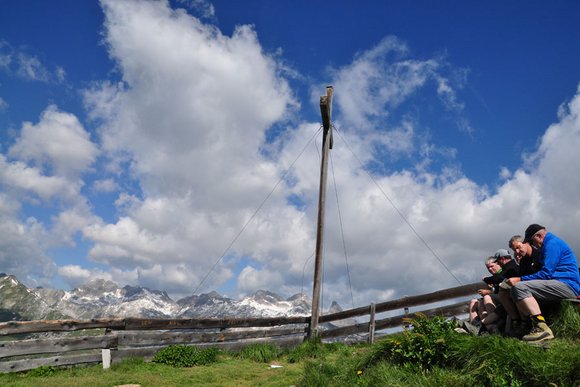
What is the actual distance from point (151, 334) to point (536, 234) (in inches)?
377

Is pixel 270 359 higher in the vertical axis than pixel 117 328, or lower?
lower

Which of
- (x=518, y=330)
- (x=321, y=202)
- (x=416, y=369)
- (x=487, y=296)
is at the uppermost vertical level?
(x=321, y=202)

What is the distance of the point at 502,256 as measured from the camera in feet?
25.4

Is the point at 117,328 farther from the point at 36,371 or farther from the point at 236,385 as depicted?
the point at 236,385

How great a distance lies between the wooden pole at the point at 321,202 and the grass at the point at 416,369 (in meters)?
4.29

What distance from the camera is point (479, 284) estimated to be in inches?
370

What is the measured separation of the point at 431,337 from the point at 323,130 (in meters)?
10.4

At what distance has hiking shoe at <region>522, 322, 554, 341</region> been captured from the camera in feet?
19.0

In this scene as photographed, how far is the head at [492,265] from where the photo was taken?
25.6 ft

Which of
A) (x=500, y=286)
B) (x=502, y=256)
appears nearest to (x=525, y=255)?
(x=500, y=286)

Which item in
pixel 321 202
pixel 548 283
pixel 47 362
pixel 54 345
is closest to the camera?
pixel 548 283

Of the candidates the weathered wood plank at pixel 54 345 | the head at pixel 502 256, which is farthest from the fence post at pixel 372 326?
the weathered wood plank at pixel 54 345

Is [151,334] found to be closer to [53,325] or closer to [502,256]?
[53,325]

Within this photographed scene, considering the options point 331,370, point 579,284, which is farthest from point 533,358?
point 331,370
